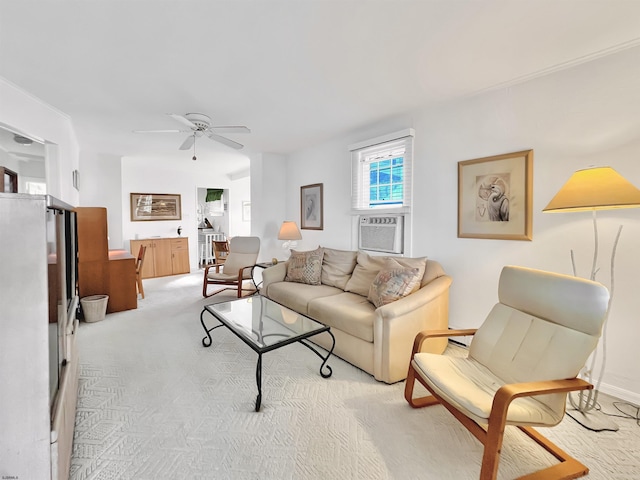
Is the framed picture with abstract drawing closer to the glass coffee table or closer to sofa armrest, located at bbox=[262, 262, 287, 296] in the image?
the glass coffee table

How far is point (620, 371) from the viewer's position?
212 centimetres

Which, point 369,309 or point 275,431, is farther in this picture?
point 369,309

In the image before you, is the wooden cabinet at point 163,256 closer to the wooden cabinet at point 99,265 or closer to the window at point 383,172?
the wooden cabinet at point 99,265

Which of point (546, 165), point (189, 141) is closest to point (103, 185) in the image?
point (189, 141)

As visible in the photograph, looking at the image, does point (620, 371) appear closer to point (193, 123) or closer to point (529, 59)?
point (529, 59)

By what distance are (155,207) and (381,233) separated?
533cm

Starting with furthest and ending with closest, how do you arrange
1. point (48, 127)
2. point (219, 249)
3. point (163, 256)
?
point (163, 256) → point (219, 249) → point (48, 127)

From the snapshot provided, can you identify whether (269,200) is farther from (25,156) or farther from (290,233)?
(25,156)

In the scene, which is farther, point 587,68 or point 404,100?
point 404,100

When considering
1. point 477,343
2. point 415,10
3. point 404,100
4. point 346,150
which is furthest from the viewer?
point 346,150

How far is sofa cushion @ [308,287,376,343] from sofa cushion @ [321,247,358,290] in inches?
13.5

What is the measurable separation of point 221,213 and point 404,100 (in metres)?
6.49

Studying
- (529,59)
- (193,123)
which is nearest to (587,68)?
(529,59)

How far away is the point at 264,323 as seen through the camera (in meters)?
2.65
